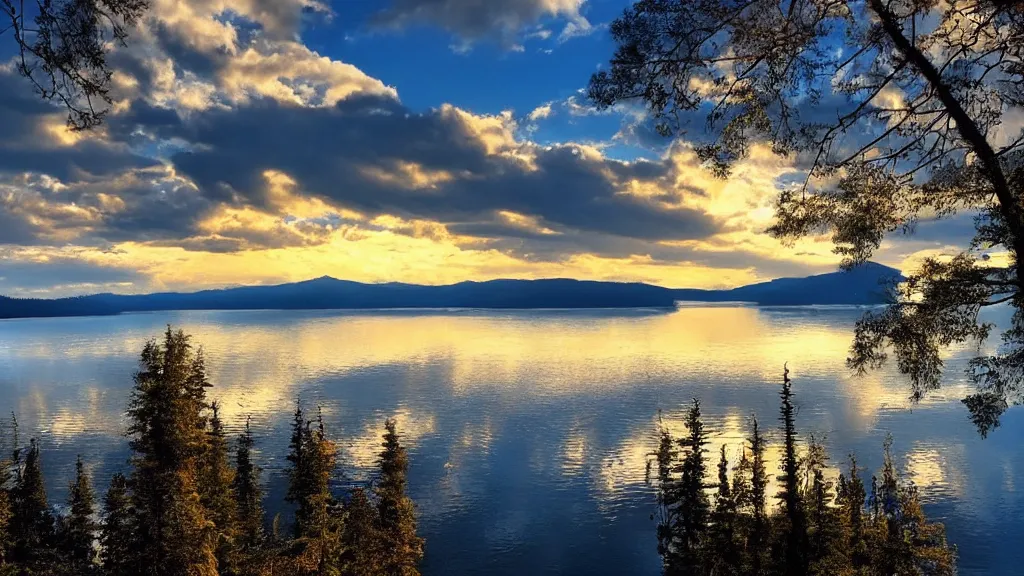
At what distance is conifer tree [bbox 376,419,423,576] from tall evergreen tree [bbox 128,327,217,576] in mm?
13088

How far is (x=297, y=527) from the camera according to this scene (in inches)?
2023

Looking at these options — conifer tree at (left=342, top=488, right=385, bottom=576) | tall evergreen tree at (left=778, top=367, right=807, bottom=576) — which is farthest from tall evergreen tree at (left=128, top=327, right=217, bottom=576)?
tall evergreen tree at (left=778, top=367, right=807, bottom=576)

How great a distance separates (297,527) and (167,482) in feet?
89.4

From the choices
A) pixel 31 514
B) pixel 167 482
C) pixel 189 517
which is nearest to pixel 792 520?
pixel 189 517

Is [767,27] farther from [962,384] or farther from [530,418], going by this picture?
[962,384]

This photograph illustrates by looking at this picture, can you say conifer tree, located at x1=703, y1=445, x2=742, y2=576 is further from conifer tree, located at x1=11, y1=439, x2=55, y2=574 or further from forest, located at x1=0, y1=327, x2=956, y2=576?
conifer tree, located at x1=11, y1=439, x2=55, y2=574

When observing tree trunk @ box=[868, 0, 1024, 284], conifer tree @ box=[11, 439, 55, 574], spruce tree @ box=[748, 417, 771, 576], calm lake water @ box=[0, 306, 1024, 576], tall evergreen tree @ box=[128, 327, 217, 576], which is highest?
tree trunk @ box=[868, 0, 1024, 284]

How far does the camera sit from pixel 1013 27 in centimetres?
1091

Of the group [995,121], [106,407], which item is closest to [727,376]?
[106,407]

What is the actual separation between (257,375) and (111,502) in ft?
449

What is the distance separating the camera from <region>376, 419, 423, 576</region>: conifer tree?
38719mm

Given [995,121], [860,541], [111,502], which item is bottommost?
[860,541]

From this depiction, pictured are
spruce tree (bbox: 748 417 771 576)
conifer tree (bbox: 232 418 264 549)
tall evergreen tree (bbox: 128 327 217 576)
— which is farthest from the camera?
conifer tree (bbox: 232 418 264 549)

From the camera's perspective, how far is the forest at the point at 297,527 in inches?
1072
